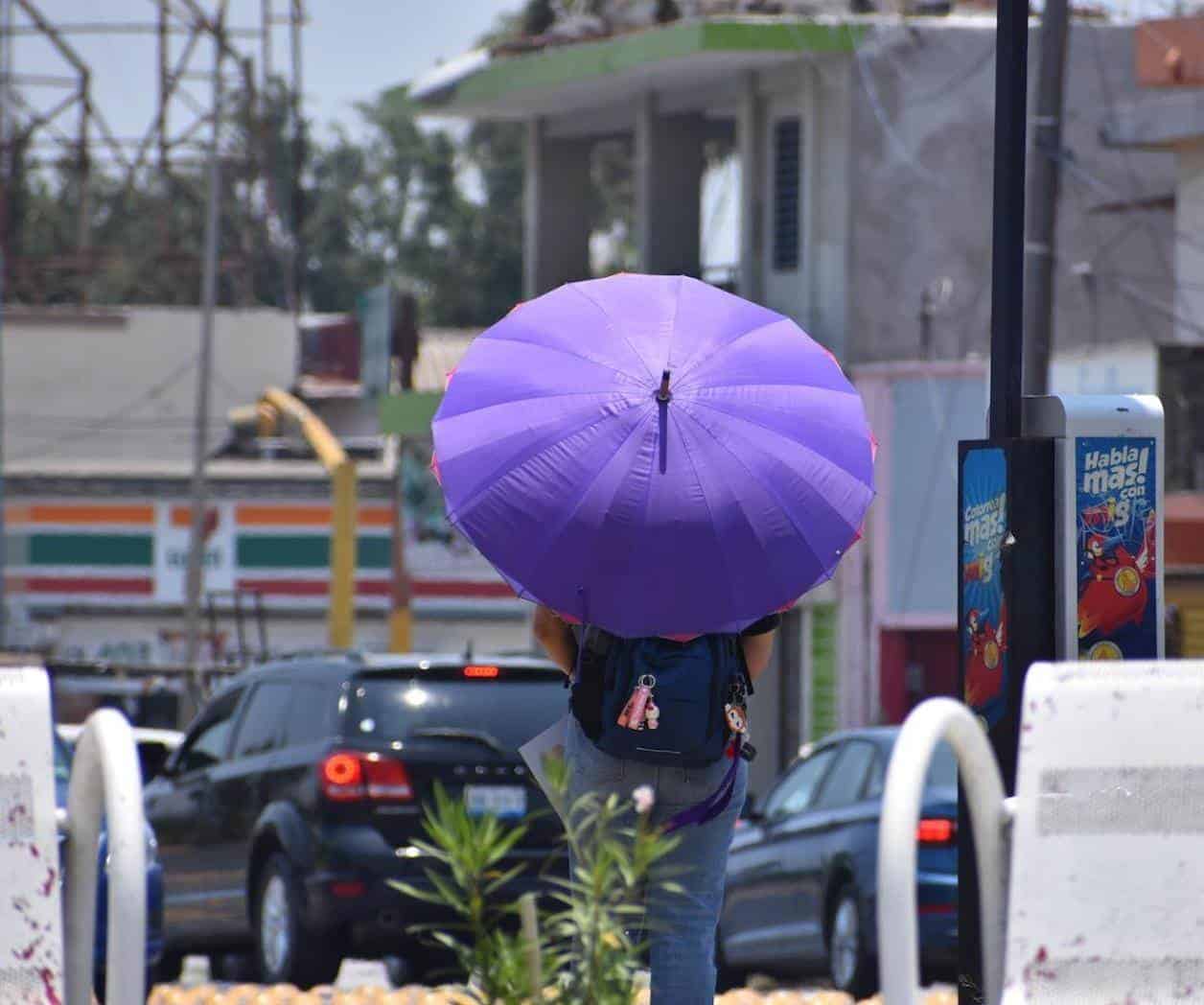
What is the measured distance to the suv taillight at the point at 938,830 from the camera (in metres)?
12.1

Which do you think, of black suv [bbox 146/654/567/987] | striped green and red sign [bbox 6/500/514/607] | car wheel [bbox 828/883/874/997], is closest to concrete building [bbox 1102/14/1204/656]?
car wheel [bbox 828/883/874/997]

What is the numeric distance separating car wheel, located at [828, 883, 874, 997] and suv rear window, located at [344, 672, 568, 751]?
1800mm

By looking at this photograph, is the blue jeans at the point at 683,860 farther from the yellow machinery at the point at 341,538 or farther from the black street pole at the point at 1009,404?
the yellow machinery at the point at 341,538

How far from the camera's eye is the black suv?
11.8 m

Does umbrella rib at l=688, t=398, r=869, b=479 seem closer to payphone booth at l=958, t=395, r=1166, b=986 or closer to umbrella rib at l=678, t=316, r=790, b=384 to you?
umbrella rib at l=678, t=316, r=790, b=384

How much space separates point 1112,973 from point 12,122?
44.5 meters

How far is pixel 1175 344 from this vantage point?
77.7ft

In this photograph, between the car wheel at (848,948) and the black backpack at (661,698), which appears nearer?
the black backpack at (661,698)

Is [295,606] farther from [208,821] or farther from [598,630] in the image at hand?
[598,630]

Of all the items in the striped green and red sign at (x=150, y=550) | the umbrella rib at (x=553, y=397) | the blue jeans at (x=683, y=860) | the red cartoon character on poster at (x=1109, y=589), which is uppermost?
the umbrella rib at (x=553, y=397)

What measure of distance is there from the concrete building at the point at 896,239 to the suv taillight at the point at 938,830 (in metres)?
17.2

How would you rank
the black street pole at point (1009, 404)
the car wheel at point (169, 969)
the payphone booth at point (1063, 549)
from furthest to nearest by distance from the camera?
1. the car wheel at point (169, 969)
2. the payphone booth at point (1063, 549)
3. the black street pole at point (1009, 404)

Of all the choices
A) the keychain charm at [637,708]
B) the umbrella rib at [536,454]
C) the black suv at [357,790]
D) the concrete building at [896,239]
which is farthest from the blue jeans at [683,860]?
the concrete building at [896,239]

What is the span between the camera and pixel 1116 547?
6000mm
